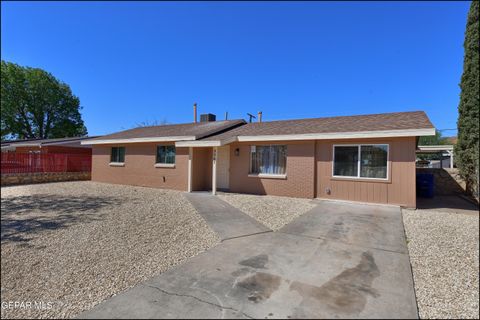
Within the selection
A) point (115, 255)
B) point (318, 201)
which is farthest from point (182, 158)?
point (115, 255)

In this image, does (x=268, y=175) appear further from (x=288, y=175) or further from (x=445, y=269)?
(x=445, y=269)

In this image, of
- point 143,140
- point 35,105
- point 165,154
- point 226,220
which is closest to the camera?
point 226,220

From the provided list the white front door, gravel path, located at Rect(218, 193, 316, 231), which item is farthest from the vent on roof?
gravel path, located at Rect(218, 193, 316, 231)

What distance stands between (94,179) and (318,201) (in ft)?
44.9

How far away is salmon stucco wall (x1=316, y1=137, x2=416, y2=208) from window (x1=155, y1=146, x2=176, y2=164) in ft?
24.0

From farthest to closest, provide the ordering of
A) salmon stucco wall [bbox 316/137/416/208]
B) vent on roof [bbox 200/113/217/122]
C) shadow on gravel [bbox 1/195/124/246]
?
vent on roof [bbox 200/113/217/122]
salmon stucco wall [bbox 316/137/416/208]
shadow on gravel [bbox 1/195/124/246]

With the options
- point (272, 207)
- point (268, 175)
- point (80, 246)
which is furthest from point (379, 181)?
point (80, 246)

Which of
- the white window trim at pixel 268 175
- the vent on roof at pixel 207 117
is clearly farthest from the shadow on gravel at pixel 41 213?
the vent on roof at pixel 207 117

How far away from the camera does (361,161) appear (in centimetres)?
944

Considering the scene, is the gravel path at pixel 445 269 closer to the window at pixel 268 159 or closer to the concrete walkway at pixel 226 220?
the concrete walkway at pixel 226 220

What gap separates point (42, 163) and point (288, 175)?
402 inches

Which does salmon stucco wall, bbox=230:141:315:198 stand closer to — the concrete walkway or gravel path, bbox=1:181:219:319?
the concrete walkway

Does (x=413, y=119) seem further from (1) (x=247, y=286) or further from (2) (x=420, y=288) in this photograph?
(1) (x=247, y=286)

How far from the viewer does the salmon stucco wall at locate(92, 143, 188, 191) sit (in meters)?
12.5
